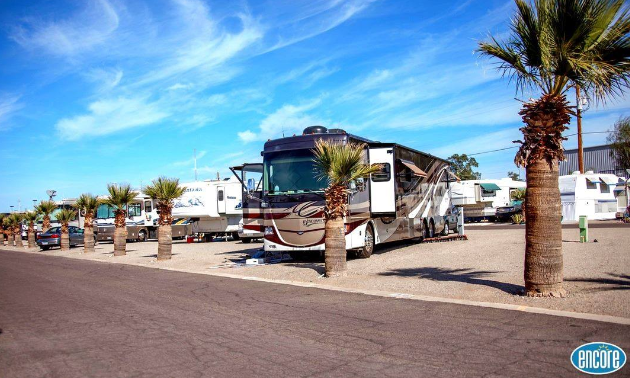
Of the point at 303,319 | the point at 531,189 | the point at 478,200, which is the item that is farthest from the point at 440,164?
the point at 478,200

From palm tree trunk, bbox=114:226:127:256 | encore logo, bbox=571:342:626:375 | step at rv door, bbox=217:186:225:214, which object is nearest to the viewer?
encore logo, bbox=571:342:626:375

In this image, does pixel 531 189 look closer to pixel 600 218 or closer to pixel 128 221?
pixel 128 221

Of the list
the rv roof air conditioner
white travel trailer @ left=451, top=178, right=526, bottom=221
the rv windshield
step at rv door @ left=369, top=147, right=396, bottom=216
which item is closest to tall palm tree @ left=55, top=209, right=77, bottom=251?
the rv windshield

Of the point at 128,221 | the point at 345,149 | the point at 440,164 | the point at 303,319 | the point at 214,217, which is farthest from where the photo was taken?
the point at 128,221

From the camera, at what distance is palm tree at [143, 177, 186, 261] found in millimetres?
20094

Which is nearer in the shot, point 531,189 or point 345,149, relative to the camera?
point 531,189

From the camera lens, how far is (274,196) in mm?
15297

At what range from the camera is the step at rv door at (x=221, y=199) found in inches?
1152

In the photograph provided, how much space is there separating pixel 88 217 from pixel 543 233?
84.4ft

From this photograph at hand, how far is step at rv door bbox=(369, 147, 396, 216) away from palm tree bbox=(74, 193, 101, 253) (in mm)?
18557

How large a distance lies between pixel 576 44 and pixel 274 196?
9.20m

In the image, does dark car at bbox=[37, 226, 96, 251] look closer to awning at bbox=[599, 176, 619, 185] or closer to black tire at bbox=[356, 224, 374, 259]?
black tire at bbox=[356, 224, 374, 259]

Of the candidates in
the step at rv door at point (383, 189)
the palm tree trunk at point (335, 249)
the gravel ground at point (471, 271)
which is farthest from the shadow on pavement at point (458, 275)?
the step at rv door at point (383, 189)

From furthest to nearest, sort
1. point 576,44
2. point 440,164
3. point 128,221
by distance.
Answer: point 128,221
point 440,164
point 576,44
